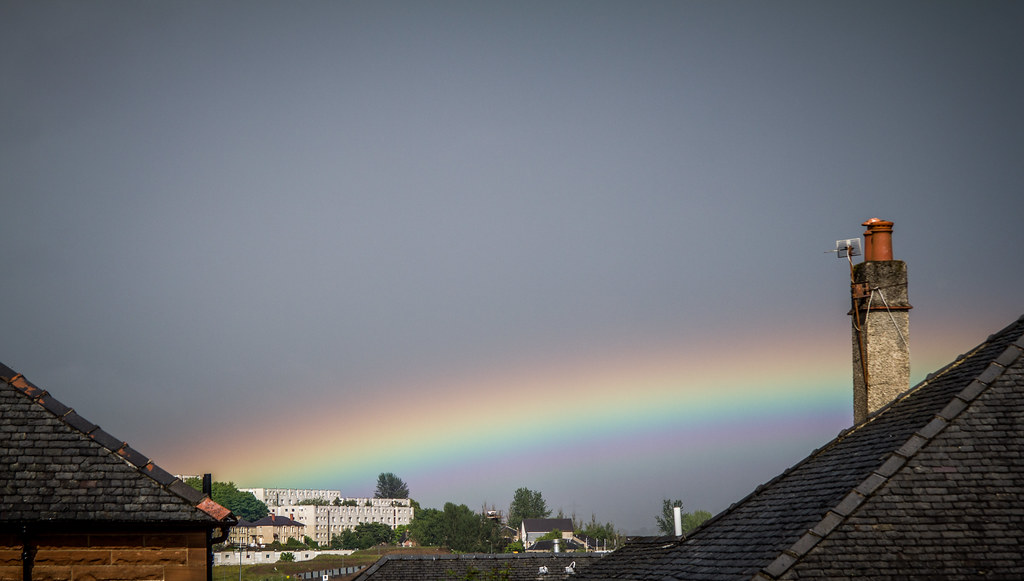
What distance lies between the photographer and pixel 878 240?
1845 centimetres

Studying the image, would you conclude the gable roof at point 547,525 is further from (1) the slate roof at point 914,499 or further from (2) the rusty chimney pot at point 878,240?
(1) the slate roof at point 914,499

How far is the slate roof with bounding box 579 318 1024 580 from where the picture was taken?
11859 mm

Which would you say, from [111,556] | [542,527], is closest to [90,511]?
[111,556]

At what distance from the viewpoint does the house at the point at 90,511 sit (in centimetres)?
1396

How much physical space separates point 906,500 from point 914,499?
0.33ft

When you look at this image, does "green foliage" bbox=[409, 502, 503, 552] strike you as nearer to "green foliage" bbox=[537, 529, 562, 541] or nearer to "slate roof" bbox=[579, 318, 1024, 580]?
"green foliage" bbox=[537, 529, 562, 541]

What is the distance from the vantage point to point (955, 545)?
11898mm

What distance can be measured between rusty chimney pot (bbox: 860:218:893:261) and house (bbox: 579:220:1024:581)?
3300 mm

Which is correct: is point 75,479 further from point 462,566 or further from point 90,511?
point 462,566

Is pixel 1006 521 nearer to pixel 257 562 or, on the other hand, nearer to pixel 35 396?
pixel 35 396

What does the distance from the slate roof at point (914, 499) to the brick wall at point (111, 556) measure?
7.39m

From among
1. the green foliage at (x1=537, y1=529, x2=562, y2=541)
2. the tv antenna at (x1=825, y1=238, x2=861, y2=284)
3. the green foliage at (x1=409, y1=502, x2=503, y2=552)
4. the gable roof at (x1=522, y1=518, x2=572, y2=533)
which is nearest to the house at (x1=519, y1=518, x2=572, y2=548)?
the gable roof at (x1=522, y1=518, x2=572, y2=533)

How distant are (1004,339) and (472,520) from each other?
171 m

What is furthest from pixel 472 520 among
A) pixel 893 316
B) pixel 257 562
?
pixel 893 316
